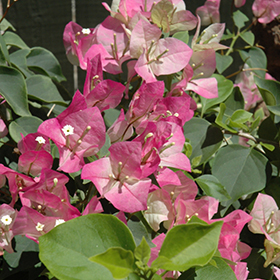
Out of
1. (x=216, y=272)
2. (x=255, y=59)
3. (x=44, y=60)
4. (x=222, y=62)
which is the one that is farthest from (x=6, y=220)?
(x=255, y=59)

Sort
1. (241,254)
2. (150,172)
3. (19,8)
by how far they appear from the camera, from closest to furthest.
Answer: (150,172) < (241,254) < (19,8)

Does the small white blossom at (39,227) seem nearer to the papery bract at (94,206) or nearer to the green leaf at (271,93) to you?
the papery bract at (94,206)

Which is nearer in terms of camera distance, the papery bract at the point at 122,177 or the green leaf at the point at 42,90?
the papery bract at the point at 122,177

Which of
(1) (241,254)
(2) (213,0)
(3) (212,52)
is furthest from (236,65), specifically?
(1) (241,254)

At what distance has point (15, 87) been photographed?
493mm

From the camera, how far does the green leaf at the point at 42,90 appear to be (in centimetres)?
56

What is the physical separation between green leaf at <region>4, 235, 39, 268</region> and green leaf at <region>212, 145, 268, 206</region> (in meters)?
0.30

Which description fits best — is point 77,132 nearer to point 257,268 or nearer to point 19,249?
point 19,249

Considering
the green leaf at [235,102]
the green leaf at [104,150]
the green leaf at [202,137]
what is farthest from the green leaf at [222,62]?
the green leaf at [104,150]

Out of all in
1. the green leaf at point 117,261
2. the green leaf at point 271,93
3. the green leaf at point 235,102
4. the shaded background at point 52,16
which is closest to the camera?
the green leaf at point 117,261

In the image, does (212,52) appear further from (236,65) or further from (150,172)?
(236,65)

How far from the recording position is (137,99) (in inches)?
16.5

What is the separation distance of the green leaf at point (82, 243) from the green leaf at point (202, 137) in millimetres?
282

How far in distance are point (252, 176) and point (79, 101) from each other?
0.32 m
